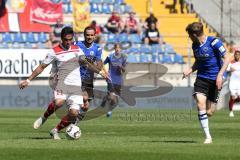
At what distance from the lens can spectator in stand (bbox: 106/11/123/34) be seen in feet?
127

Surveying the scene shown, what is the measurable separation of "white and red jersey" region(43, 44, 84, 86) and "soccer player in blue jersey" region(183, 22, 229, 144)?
8.13 feet

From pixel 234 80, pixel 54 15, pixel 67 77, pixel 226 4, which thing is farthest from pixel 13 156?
pixel 226 4

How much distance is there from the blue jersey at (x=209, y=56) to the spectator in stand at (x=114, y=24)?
2218 centimetres

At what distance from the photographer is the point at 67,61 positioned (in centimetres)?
1712

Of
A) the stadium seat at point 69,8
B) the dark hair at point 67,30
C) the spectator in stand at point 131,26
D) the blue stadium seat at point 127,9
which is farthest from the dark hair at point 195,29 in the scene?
the blue stadium seat at point 127,9

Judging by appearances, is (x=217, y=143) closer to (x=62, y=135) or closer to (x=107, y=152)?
(x=107, y=152)

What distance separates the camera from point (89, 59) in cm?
1989

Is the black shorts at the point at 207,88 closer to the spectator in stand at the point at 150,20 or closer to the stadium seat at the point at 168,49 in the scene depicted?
the spectator in stand at the point at 150,20

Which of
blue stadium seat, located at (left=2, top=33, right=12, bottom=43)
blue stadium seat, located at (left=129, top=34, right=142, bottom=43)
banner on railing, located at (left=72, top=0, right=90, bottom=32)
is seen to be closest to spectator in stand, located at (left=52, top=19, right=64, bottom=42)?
banner on railing, located at (left=72, top=0, right=90, bottom=32)

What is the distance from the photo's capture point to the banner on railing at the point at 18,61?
3603 centimetres

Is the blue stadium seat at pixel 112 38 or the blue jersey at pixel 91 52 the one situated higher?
the blue jersey at pixel 91 52

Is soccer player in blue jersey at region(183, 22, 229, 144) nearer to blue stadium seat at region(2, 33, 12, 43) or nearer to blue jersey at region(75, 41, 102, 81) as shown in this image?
blue jersey at region(75, 41, 102, 81)

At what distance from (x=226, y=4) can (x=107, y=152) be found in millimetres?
29361

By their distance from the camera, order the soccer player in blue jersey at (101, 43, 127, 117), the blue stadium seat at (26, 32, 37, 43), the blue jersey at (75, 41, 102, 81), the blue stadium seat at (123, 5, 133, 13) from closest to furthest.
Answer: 1. the blue jersey at (75, 41, 102, 81)
2. the soccer player in blue jersey at (101, 43, 127, 117)
3. the blue stadium seat at (26, 32, 37, 43)
4. the blue stadium seat at (123, 5, 133, 13)
